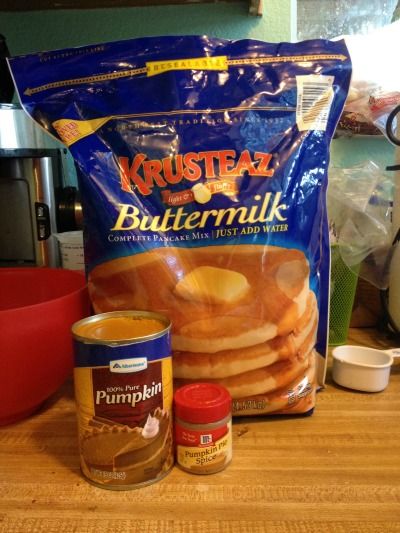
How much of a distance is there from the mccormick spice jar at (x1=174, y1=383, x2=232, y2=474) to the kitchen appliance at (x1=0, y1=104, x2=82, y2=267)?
1.70 feet

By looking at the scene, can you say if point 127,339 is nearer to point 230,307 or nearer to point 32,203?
point 230,307

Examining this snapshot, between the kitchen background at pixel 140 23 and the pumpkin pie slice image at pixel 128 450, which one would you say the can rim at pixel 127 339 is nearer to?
the pumpkin pie slice image at pixel 128 450

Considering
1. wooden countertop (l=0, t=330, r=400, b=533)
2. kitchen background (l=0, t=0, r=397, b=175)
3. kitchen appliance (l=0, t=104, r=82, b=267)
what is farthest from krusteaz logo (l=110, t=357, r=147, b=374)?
kitchen background (l=0, t=0, r=397, b=175)

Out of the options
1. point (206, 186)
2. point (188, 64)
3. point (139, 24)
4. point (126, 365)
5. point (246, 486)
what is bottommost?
point (246, 486)

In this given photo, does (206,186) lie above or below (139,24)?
below

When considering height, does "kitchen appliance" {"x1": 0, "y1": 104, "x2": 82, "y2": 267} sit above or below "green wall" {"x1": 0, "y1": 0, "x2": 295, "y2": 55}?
below

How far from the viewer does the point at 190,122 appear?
1.89ft

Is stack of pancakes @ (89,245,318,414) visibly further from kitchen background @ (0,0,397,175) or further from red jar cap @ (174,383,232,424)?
kitchen background @ (0,0,397,175)

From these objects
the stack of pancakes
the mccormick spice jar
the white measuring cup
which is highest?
the stack of pancakes

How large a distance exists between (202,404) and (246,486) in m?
0.09

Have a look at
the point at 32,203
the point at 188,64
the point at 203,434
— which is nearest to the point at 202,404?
the point at 203,434

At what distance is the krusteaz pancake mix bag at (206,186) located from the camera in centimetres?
57

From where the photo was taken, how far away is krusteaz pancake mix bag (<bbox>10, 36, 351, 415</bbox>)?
1.86ft

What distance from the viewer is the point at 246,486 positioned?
0.46 m
